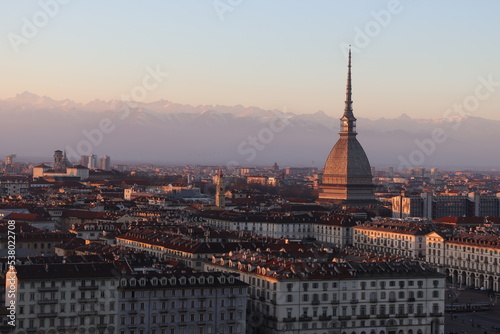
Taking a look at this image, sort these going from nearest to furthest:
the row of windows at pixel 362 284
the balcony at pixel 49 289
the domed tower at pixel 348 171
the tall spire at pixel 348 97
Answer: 1. the balcony at pixel 49 289
2. the row of windows at pixel 362 284
3. the domed tower at pixel 348 171
4. the tall spire at pixel 348 97

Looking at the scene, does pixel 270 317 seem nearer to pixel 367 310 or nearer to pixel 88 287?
pixel 367 310

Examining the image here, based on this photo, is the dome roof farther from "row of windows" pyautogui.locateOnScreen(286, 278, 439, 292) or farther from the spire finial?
"row of windows" pyautogui.locateOnScreen(286, 278, 439, 292)

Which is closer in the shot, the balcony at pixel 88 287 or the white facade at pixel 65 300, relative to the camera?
the white facade at pixel 65 300

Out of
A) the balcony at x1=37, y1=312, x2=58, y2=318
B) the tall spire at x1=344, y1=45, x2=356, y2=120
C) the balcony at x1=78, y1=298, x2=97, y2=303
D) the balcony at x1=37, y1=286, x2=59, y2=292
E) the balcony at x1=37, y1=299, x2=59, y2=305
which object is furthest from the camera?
the tall spire at x1=344, y1=45, x2=356, y2=120

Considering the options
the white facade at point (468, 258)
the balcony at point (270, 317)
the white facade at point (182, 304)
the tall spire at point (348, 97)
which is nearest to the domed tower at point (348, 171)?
the tall spire at point (348, 97)

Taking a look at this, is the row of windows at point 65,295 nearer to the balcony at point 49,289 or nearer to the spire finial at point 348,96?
the balcony at point 49,289

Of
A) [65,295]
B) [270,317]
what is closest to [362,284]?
[270,317]

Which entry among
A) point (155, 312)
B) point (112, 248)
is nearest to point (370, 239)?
point (112, 248)

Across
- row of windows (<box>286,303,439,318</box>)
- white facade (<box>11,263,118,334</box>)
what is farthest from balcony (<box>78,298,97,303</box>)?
row of windows (<box>286,303,439,318</box>)

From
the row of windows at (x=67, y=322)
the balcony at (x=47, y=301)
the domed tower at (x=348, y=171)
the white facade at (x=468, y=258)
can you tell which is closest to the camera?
the row of windows at (x=67, y=322)
